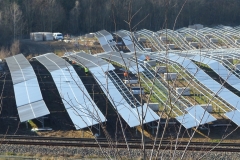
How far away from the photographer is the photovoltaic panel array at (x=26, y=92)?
10.3m

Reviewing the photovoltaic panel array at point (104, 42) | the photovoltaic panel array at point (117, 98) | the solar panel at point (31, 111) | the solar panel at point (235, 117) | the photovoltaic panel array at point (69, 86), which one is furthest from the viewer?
the photovoltaic panel array at point (104, 42)

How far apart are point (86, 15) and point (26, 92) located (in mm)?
15746

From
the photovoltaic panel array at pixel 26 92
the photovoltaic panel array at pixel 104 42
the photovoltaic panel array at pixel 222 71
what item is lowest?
the photovoltaic panel array at pixel 104 42

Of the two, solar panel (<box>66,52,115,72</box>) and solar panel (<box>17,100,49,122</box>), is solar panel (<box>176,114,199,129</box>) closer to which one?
solar panel (<box>17,100,49,122</box>)

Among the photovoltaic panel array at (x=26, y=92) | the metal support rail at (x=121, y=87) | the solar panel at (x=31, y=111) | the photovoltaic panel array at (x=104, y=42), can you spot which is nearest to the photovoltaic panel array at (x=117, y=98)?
the metal support rail at (x=121, y=87)

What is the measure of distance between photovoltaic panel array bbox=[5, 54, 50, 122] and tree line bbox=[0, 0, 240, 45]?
771 centimetres

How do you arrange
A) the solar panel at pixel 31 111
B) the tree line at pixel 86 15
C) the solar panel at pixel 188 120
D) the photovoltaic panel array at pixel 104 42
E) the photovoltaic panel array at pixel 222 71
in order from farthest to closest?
the tree line at pixel 86 15
the photovoltaic panel array at pixel 104 42
the photovoltaic panel array at pixel 222 71
the solar panel at pixel 31 111
the solar panel at pixel 188 120

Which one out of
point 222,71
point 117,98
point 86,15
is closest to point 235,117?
point 117,98

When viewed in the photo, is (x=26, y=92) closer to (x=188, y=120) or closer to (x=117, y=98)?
(x=117, y=98)

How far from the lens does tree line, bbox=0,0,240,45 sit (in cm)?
2344

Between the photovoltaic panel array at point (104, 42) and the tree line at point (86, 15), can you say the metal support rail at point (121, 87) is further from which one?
the tree line at point (86, 15)

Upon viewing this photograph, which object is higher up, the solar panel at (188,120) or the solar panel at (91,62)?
the solar panel at (188,120)

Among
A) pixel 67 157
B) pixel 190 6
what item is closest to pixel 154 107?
pixel 67 157

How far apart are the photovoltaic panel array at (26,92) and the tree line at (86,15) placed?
7.71 metres
